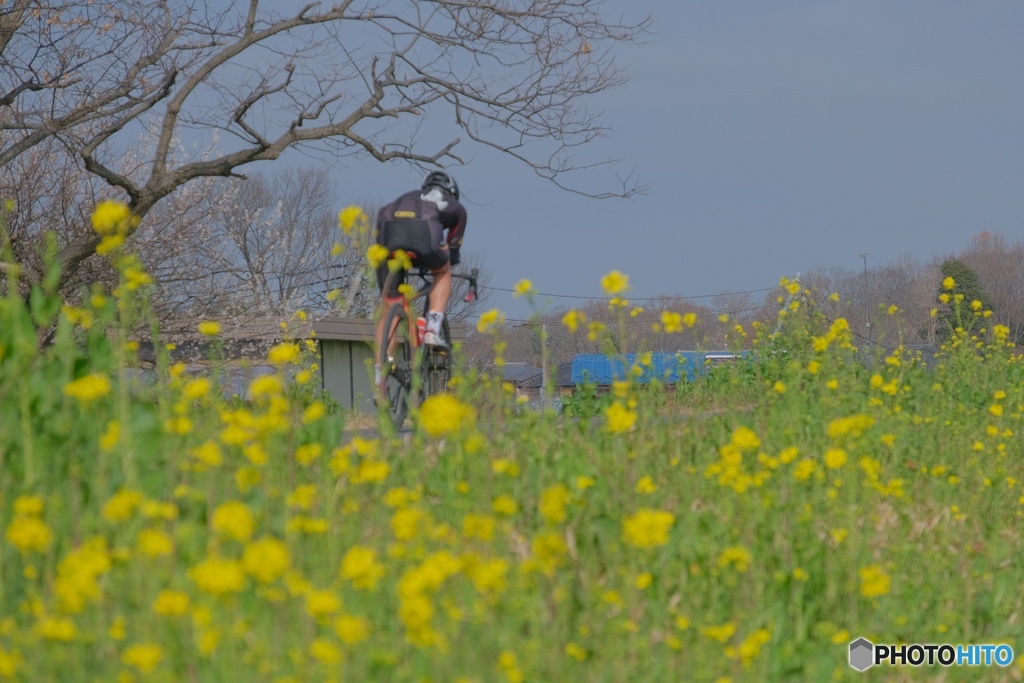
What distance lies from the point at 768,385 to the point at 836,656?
327 centimetres

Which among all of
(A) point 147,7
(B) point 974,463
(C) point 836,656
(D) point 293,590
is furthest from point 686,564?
(A) point 147,7

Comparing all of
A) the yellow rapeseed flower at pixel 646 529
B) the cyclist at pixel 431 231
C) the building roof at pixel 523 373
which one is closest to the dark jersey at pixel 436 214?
the cyclist at pixel 431 231

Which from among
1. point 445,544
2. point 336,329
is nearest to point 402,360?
point 445,544

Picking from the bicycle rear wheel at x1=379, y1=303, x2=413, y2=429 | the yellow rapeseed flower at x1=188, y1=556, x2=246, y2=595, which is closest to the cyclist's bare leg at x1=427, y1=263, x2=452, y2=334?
the bicycle rear wheel at x1=379, y1=303, x2=413, y2=429

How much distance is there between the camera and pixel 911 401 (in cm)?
787

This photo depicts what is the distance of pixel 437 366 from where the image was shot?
287 inches

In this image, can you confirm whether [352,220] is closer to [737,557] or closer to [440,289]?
[440,289]

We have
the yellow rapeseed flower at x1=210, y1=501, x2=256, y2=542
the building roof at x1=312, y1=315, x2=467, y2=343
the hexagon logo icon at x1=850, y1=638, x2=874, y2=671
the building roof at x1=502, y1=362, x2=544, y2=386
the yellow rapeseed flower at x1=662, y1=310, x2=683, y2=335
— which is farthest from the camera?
the building roof at x1=502, y1=362, x2=544, y2=386

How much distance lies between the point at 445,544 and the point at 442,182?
4.26 meters

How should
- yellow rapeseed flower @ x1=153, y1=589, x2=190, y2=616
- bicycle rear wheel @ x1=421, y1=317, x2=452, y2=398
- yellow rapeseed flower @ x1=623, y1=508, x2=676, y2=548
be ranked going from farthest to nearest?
bicycle rear wheel @ x1=421, y1=317, x2=452, y2=398 < yellow rapeseed flower @ x1=623, y1=508, x2=676, y2=548 < yellow rapeseed flower @ x1=153, y1=589, x2=190, y2=616

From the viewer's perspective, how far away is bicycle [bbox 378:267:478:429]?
6535 millimetres

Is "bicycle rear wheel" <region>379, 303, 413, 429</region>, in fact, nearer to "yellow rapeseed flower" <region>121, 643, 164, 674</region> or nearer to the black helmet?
the black helmet

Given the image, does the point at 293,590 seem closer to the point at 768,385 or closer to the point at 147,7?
the point at 768,385

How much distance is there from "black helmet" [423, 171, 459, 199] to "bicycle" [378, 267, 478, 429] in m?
0.57
